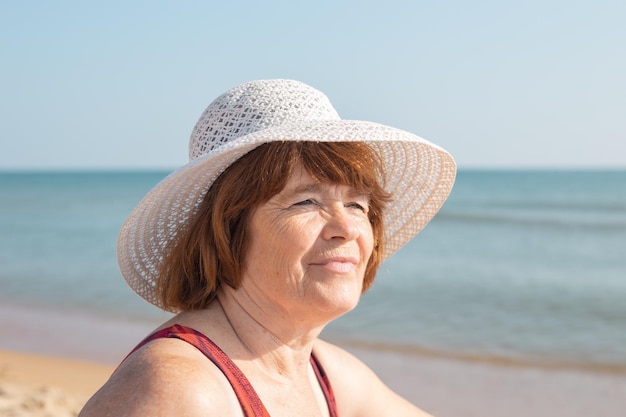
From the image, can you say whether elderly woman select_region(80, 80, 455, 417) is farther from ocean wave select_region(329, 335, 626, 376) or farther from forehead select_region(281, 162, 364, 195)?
ocean wave select_region(329, 335, 626, 376)

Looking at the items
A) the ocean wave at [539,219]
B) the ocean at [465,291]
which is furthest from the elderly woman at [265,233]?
the ocean wave at [539,219]

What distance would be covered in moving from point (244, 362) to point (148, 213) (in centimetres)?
52

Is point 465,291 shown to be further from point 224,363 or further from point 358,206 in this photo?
point 224,363

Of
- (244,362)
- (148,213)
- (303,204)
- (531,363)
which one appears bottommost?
(531,363)

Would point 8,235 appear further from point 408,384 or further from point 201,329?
point 201,329

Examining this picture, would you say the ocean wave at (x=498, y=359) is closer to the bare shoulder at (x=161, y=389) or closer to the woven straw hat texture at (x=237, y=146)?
the woven straw hat texture at (x=237, y=146)

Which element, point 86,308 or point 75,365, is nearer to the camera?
point 75,365

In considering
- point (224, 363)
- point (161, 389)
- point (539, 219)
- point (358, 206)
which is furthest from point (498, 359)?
point (539, 219)

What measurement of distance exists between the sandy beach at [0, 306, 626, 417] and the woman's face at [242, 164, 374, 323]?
134 inches

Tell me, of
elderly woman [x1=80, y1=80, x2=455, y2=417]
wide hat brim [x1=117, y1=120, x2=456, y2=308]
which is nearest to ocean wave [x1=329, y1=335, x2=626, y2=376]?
wide hat brim [x1=117, y1=120, x2=456, y2=308]

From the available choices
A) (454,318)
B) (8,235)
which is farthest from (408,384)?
(8,235)

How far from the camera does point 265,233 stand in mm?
2070

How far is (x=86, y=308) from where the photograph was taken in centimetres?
940

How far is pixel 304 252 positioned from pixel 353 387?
0.62 metres
